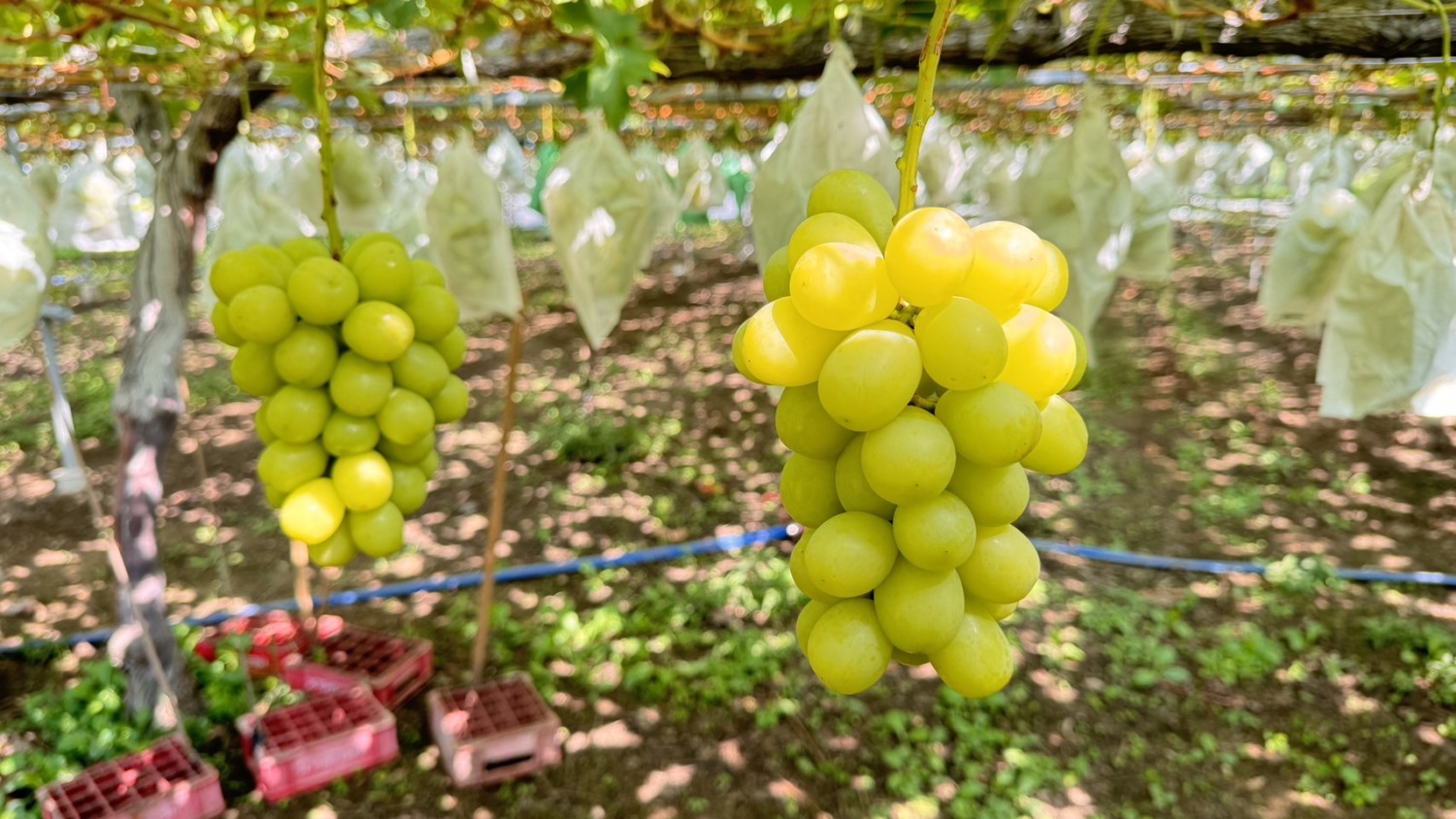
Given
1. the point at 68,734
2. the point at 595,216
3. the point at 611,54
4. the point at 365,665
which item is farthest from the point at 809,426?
A: the point at 68,734

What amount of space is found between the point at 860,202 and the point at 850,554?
36 cm

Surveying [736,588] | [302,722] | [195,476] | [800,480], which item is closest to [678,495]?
[736,588]

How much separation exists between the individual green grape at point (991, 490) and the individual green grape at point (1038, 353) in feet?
0.29

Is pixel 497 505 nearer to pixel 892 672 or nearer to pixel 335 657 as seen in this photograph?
pixel 335 657

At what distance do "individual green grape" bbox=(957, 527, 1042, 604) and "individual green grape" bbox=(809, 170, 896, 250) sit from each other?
326mm

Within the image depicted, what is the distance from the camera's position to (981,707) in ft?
11.6

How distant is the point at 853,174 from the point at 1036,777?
2906 mm

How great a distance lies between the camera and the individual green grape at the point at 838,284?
75 centimetres

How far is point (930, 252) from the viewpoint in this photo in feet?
2.37

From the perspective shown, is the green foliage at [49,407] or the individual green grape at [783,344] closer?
the individual green grape at [783,344]

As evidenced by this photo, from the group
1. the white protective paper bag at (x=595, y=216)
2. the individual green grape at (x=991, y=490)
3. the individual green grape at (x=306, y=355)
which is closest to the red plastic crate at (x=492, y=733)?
the white protective paper bag at (x=595, y=216)

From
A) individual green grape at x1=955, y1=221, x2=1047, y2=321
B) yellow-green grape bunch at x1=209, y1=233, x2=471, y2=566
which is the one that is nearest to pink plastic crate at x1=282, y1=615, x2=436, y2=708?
yellow-green grape bunch at x1=209, y1=233, x2=471, y2=566

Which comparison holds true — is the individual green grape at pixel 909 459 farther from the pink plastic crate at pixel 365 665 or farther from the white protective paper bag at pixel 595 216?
the pink plastic crate at pixel 365 665

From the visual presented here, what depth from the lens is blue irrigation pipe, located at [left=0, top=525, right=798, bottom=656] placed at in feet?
12.2
